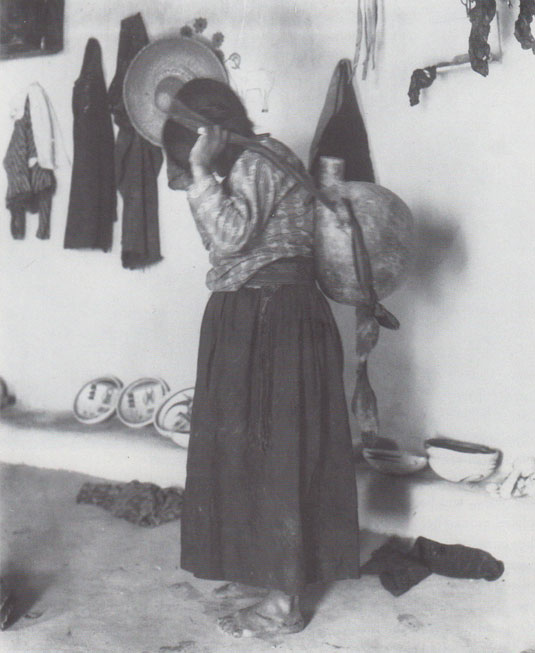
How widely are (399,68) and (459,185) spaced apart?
0.65 meters

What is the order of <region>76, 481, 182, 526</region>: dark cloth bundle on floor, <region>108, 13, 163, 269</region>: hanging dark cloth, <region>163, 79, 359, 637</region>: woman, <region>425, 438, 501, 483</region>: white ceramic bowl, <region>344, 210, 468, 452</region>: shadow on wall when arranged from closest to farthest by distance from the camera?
<region>163, 79, 359, 637</region>: woman
<region>425, 438, 501, 483</region>: white ceramic bowl
<region>344, 210, 468, 452</region>: shadow on wall
<region>76, 481, 182, 526</region>: dark cloth bundle on floor
<region>108, 13, 163, 269</region>: hanging dark cloth

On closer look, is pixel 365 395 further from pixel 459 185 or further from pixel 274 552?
pixel 459 185

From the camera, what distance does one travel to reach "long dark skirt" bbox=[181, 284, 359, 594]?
8.28ft

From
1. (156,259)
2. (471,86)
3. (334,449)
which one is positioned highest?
(471,86)

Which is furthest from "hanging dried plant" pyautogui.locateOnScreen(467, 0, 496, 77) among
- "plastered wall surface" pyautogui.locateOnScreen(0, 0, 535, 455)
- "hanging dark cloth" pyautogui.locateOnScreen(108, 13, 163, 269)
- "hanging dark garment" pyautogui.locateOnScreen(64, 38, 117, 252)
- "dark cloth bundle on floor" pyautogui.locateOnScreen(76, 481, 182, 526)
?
"dark cloth bundle on floor" pyautogui.locateOnScreen(76, 481, 182, 526)

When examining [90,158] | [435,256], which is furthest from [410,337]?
[90,158]

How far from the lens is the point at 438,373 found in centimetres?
365

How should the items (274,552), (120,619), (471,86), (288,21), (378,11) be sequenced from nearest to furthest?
(274,552) < (120,619) < (471,86) < (378,11) < (288,21)

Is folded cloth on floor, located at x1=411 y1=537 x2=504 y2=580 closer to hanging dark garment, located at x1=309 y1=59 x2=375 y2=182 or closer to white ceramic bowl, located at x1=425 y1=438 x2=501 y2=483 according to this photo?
white ceramic bowl, located at x1=425 y1=438 x2=501 y2=483

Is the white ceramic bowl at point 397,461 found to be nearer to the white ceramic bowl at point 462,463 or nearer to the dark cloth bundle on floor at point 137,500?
the white ceramic bowl at point 462,463

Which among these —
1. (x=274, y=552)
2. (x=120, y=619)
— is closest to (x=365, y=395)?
(x=274, y=552)

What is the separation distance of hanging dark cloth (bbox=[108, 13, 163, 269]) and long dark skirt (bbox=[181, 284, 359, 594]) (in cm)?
185

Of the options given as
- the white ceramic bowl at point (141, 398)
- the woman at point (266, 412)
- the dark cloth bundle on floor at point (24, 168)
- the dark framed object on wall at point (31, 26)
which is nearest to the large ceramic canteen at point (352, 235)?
the woman at point (266, 412)

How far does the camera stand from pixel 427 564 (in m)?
3.17
